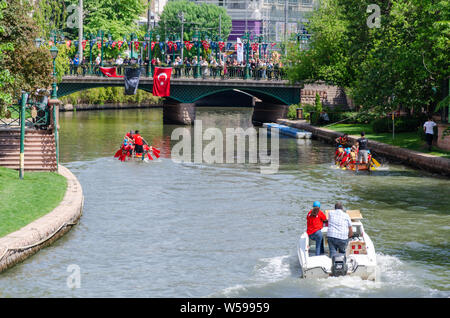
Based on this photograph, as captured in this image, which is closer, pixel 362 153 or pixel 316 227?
pixel 316 227

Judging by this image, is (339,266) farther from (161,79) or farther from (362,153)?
(161,79)

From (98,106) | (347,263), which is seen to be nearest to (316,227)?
(347,263)

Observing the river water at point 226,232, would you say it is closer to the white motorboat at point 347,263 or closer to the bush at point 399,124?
the white motorboat at point 347,263

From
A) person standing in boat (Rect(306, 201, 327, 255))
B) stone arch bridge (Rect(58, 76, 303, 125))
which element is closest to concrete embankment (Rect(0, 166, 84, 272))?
person standing in boat (Rect(306, 201, 327, 255))

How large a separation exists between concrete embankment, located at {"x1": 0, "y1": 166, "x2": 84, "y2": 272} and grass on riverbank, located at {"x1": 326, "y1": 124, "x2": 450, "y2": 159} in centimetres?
2169

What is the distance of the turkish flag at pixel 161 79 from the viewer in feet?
242

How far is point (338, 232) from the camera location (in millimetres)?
20391

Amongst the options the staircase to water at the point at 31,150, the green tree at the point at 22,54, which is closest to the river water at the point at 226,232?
the staircase to water at the point at 31,150

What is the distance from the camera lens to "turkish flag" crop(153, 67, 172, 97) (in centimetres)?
7381

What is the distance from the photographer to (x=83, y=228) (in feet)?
88.9

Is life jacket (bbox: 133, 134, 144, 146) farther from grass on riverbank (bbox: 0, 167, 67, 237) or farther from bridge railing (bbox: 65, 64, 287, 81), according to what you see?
bridge railing (bbox: 65, 64, 287, 81)

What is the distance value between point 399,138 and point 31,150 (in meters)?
24.8
